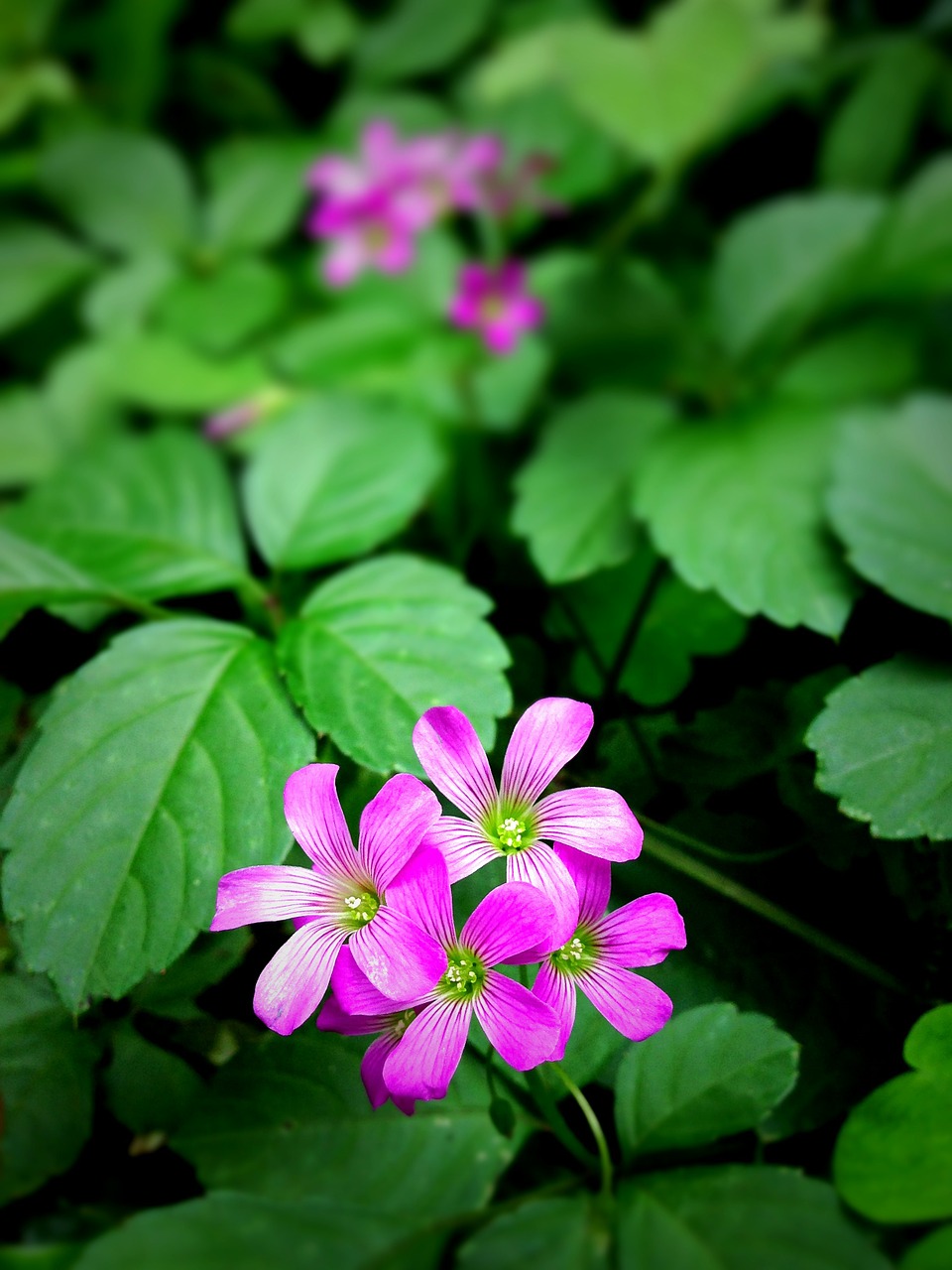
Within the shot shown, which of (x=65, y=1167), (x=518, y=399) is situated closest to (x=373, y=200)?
(x=518, y=399)

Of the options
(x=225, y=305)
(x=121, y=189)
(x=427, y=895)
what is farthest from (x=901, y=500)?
(x=121, y=189)

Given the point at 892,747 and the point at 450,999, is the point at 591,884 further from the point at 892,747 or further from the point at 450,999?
the point at 892,747

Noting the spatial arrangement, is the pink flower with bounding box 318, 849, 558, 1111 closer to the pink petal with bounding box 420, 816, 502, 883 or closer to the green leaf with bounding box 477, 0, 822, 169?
the pink petal with bounding box 420, 816, 502, 883

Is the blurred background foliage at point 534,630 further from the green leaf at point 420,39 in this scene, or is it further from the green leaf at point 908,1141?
the green leaf at point 420,39

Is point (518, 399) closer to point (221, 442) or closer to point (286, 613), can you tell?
point (221, 442)

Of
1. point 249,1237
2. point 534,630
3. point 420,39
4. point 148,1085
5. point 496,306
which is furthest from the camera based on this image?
point 420,39

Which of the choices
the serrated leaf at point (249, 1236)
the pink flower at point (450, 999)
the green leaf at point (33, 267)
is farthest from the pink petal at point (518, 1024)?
the green leaf at point (33, 267)
